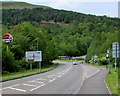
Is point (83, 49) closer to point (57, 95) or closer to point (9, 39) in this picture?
point (9, 39)

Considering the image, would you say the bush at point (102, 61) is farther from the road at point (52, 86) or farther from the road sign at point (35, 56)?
the road at point (52, 86)

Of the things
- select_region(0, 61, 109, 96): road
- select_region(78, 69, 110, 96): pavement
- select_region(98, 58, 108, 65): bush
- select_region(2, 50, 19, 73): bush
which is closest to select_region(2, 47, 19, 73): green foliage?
select_region(2, 50, 19, 73): bush

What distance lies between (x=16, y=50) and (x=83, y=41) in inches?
4118

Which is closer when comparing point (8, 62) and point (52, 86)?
point (52, 86)

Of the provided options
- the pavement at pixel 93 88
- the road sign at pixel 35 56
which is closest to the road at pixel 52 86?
the pavement at pixel 93 88

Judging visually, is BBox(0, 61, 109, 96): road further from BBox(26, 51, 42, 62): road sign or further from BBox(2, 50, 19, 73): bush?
BBox(26, 51, 42, 62): road sign

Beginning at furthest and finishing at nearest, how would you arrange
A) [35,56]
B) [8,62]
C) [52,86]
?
1. [35,56]
2. [8,62]
3. [52,86]

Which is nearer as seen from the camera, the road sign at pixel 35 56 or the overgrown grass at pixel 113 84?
the overgrown grass at pixel 113 84

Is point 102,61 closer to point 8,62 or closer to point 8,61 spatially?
point 8,62

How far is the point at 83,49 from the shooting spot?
15350 cm

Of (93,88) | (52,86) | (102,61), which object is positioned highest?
(93,88)

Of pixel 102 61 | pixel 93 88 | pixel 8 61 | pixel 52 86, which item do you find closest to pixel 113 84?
pixel 93 88

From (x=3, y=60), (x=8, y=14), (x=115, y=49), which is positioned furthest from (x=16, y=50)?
(x=8, y=14)

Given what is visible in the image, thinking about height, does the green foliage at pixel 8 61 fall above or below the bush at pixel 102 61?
above
